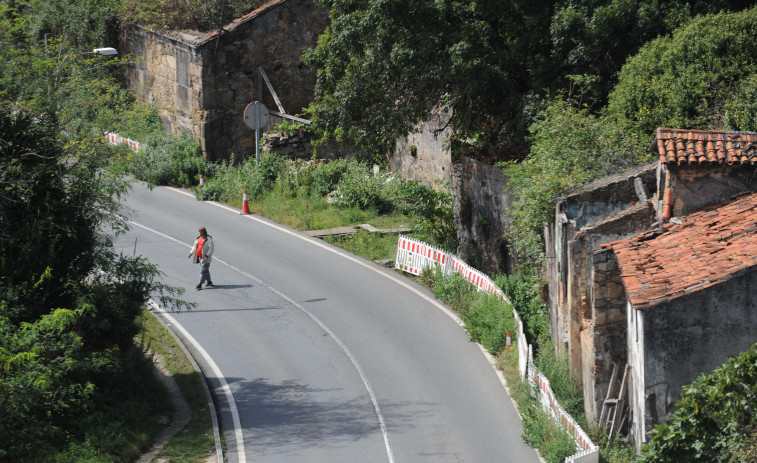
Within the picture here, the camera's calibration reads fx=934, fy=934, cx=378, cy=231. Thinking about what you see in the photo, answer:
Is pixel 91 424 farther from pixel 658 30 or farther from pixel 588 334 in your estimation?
pixel 658 30

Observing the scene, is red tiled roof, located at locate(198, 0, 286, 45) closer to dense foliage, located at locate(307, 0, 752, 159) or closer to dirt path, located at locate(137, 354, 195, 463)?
dense foliage, located at locate(307, 0, 752, 159)

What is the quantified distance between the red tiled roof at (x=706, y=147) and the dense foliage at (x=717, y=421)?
3.84m

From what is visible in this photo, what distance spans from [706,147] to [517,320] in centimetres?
539

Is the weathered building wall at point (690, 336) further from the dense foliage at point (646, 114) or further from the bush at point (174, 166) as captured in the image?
the bush at point (174, 166)

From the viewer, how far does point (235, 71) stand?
3312cm

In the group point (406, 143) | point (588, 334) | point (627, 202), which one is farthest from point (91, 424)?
point (406, 143)

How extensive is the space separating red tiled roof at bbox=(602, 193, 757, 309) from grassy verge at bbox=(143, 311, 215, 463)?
714cm

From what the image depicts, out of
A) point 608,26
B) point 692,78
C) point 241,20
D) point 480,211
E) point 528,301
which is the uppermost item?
point 241,20

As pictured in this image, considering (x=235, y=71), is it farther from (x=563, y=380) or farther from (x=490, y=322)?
(x=563, y=380)

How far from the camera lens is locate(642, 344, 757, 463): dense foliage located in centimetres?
1064

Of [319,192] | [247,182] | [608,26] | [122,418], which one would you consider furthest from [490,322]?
[247,182]

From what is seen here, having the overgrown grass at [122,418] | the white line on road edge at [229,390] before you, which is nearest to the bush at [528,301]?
the white line on road edge at [229,390]

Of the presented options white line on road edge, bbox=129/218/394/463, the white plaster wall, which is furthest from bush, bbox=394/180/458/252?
the white plaster wall

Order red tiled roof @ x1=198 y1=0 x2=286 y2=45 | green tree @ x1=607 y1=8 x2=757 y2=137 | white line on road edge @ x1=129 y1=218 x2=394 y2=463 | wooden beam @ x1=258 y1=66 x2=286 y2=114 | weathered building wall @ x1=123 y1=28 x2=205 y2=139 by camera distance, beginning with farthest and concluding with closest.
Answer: wooden beam @ x1=258 y1=66 x2=286 y2=114
weathered building wall @ x1=123 y1=28 x2=205 y2=139
red tiled roof @ x1=198 y1=0 x2=286 y2=45
green tree @ x1=607 y1=8 x2=757 y2=137
white line on road edge @ x1=129 y1=218 x2=394 y2=463
